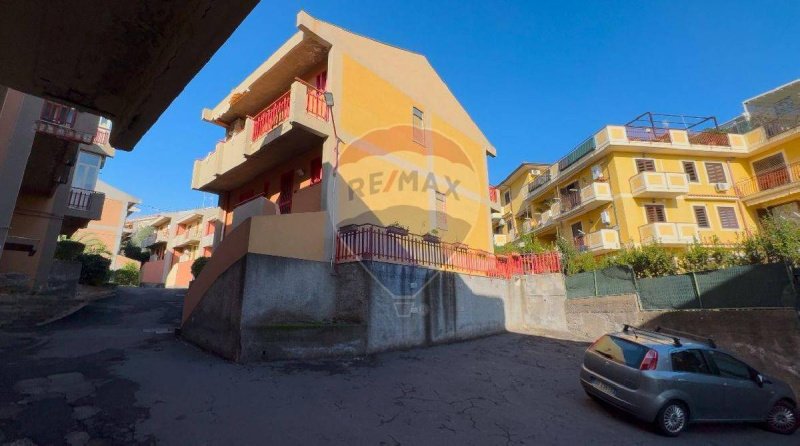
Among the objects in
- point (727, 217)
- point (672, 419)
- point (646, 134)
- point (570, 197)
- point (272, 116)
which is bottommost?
point (672, 419)

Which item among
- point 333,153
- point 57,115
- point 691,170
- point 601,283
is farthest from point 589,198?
point 57,115

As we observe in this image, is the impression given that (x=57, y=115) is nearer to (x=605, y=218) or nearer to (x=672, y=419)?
(x=672, y=419)

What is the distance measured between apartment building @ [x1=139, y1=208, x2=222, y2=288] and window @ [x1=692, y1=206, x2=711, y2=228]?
3627 centimetres

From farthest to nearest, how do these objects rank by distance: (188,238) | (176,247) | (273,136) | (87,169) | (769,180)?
1. (176,247)
2. (188,238)
3. (87,169)
4. (769,180)
5. (273,136)

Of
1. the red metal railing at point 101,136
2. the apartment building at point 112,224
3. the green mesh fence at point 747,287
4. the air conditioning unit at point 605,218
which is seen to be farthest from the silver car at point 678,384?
the apartment building at point 112,224

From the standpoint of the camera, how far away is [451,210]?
635 inches

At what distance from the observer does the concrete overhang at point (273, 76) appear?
12.4 metres

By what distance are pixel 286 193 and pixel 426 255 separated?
583 cm

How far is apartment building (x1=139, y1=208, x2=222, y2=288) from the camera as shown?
32.2 meters

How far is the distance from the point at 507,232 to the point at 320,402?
3148 centimetres

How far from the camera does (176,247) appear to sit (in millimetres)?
36906

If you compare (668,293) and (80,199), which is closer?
(668,293)

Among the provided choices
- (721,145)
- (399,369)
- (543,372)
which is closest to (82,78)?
(399,369)

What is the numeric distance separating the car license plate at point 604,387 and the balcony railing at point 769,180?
2391 centimetres
